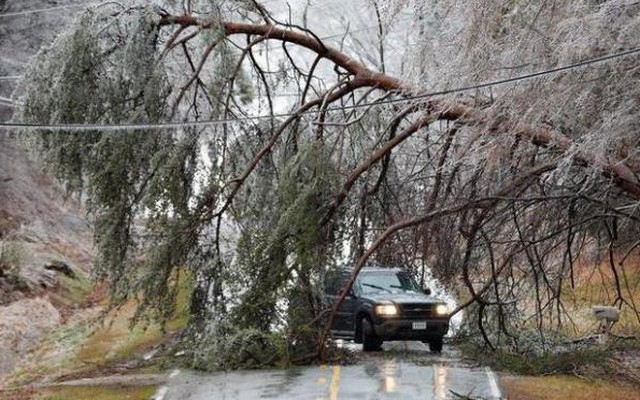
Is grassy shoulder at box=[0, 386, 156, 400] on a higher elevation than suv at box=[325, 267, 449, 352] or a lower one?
lower

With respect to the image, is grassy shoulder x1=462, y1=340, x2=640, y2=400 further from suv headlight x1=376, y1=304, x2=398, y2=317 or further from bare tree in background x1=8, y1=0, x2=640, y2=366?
suv headlight x1=376, y1=304, x2=398, y2=317

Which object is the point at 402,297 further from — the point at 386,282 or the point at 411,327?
the point at 386,282

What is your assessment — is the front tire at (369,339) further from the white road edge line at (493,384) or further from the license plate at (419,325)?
the white road edge line at (493,384)

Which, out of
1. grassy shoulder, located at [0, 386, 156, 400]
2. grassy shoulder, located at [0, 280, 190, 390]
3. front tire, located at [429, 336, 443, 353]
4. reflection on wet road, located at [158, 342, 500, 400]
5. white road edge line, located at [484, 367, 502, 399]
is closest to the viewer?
reflection on wet road, located at [158, 342, 500, 400]

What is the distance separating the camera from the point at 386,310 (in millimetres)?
17484

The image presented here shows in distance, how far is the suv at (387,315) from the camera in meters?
17.5

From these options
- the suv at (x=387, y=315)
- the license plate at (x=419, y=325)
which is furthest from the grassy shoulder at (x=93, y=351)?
the license plate at (x=419, y=325)

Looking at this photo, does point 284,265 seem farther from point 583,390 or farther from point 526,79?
point 526,79

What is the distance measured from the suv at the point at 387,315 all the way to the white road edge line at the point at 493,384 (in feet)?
6.50

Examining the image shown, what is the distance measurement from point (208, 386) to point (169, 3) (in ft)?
20.1

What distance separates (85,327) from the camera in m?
18.5

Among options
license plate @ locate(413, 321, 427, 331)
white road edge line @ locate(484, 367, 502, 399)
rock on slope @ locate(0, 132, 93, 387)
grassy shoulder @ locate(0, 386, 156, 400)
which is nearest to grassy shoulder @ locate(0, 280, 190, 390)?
grassy shoulder @ locate(0, 386, 156, 400)

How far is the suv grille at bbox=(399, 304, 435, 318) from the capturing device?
17453mm

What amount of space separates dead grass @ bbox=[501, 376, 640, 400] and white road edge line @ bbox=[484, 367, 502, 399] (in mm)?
121
